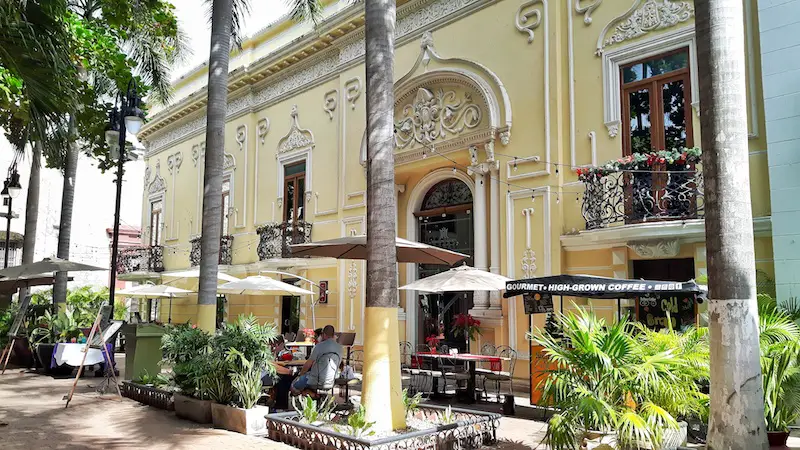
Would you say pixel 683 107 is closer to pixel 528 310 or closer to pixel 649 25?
pixel 649 25

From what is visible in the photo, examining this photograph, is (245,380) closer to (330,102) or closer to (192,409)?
(192,409)

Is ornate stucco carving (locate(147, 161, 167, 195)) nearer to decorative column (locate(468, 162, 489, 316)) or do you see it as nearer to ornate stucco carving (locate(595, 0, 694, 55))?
decorative column (locate(468, 162, 489, 316))

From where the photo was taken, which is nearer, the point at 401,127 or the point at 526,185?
the point at 526,185

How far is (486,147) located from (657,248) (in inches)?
169

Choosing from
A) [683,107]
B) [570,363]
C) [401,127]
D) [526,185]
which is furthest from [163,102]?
[570,363]

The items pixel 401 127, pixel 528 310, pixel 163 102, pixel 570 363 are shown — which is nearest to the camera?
pixel 570 363

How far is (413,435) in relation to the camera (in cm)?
655

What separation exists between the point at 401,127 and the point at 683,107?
264 inches

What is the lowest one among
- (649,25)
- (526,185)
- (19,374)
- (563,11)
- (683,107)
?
(19,374)

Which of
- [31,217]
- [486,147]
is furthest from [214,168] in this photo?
[31,217]

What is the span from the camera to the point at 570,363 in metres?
5.75

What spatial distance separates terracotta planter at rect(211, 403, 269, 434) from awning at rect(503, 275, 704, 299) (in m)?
3.82

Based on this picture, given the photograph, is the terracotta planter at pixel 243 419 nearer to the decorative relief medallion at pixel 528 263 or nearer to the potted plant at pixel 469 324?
the potted plant at pixel 469 324

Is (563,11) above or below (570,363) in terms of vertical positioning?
above
